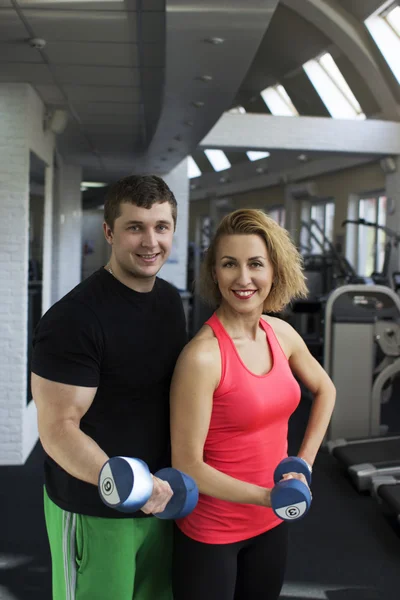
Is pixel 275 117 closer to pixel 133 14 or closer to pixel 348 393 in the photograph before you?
pixel 348 393

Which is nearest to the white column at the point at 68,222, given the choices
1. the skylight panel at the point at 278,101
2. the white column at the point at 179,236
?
the white column at the point at 179,236

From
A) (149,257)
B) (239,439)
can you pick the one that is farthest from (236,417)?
(149,257)

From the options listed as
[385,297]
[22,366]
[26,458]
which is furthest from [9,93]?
[385,297]

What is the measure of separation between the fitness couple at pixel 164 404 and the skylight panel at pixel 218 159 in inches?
600

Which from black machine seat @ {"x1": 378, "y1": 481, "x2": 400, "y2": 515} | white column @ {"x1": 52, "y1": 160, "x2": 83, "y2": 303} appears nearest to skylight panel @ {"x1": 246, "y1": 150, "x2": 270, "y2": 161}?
white column @ {"x1": 52, "y1": 160, "x2": 83, "y2": 303}

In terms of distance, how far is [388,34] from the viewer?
904 centimetres

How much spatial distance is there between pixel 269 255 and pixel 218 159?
52.2 ft

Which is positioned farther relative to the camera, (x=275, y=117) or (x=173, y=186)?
(x=173, y=186)

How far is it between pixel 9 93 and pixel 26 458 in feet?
8.02

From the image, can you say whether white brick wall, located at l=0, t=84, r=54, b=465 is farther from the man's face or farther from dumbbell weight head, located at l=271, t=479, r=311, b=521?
dumbbell weight head, located at l=271, t=479, r=311, b=521

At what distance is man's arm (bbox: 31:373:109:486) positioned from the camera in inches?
50.6

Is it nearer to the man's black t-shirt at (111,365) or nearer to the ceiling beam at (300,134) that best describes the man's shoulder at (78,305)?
the man's black t-shirt at (111,365)

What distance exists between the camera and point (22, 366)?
4.46 meters

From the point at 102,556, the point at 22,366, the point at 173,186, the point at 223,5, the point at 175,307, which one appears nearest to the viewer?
the point at 102,556
